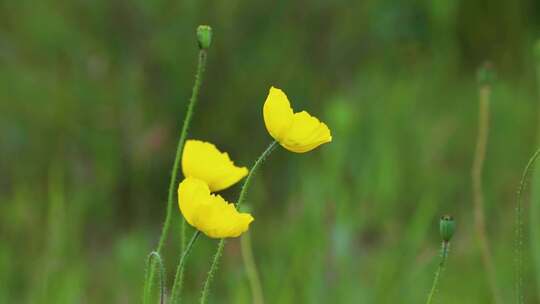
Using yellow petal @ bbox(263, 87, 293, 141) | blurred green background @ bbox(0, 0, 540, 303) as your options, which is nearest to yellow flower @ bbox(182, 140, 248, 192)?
yellow petal @ bbox(263, 87, 293, 141)

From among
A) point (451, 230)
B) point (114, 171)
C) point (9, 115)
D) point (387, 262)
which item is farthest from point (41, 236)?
point (451, 230)

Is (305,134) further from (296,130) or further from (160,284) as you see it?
(160,284)

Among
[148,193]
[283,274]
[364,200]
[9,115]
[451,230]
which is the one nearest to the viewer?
[451,230]

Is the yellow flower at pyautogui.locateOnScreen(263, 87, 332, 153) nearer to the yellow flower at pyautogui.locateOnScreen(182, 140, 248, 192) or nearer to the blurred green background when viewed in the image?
the yellow flower at pyautogui.locateOnScreen(182, 140, 248, 192)

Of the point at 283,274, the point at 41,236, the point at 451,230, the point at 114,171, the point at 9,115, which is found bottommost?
the point at 451,230

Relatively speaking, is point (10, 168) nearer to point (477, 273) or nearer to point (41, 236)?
point (41, 236)

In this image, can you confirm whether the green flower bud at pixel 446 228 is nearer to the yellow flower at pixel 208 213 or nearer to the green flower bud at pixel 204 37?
the yellow flower at pixel 208 213

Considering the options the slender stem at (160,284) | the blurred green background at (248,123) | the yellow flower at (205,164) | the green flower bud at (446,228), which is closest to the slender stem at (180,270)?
the slender stem at (160,284)
